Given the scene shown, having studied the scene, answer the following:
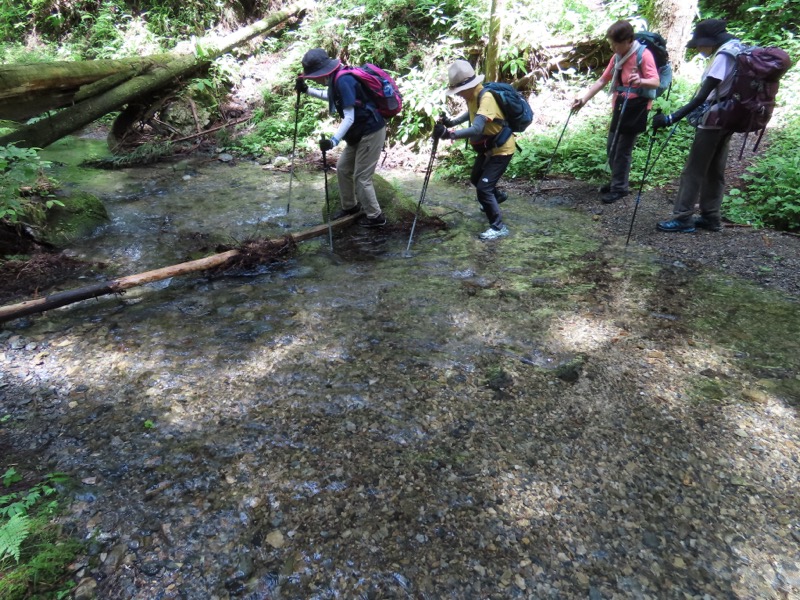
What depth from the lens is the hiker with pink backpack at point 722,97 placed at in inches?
197

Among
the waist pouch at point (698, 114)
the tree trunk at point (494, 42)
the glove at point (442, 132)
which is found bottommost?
the glove at point (442, 132)

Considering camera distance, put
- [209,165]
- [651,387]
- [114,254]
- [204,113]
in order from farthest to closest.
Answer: [204,113]
[209,165]
[114,254]
[651,387]

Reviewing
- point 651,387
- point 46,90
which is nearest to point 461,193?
point 651,387

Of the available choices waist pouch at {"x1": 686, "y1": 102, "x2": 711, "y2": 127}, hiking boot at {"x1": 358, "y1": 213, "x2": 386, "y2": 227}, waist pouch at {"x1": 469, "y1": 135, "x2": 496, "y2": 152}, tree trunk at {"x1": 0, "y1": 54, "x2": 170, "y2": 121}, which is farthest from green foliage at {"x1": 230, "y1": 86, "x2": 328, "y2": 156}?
waist pouch at {"x1": 686, "y1": 102, "x2": 711, "y2": 127}

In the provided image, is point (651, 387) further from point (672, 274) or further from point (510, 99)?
point (510, 99)

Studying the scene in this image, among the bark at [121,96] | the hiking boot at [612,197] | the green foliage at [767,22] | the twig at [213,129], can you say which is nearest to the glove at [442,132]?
the hiking boot at [612,197]

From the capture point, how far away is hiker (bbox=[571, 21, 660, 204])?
21.0 feet

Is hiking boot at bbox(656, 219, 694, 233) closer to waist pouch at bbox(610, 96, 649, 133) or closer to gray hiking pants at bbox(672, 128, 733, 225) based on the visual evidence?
gray hiking pants at bbox(672, 128, 733, 225)

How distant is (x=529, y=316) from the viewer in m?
4.59

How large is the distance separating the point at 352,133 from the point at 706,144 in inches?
185

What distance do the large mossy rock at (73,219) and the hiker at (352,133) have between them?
369 centimetres

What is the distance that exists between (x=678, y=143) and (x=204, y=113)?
11.9 m

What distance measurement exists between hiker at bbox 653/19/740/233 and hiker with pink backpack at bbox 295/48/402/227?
3.68 m

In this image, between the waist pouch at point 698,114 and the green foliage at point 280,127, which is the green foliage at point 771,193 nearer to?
the waist pouch at point 698,114
